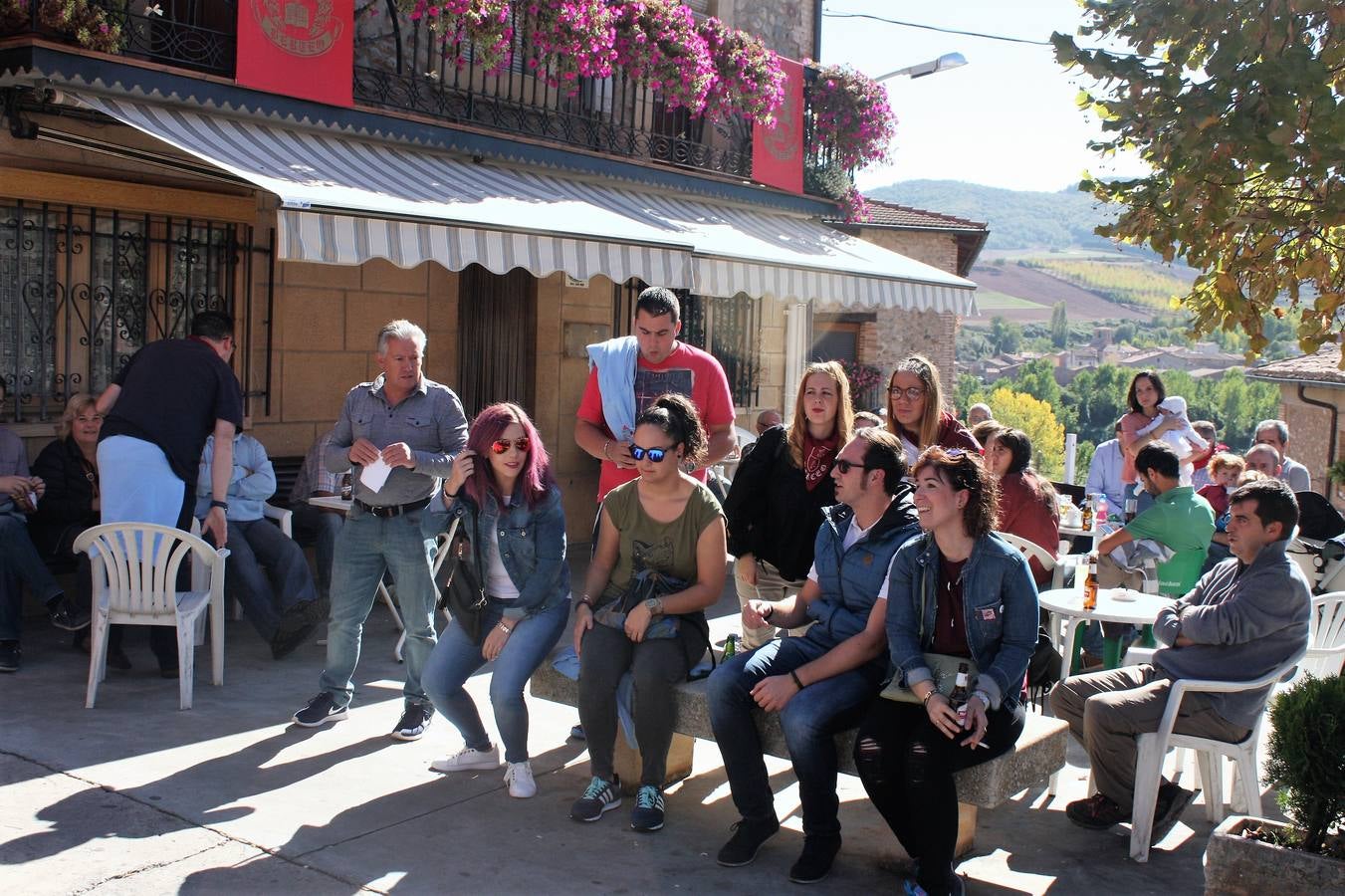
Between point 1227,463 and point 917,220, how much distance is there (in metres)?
16.2

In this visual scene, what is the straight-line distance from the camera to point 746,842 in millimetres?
4270

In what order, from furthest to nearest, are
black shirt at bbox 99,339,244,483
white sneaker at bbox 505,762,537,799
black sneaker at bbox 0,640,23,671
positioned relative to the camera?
black sneaker at bbox 0,640,23,671
black shirt at bbox 99,339,244,483
white sneaker at bbox 505,762,537,799

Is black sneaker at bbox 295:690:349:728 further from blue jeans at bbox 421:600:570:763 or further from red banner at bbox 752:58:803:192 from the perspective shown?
red banner at bbox 752:58:803:192

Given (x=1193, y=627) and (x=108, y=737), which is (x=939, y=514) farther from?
(x=108, y=737)

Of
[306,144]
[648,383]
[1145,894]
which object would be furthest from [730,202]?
[1145,894]

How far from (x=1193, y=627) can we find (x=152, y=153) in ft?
21.3

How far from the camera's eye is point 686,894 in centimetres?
399

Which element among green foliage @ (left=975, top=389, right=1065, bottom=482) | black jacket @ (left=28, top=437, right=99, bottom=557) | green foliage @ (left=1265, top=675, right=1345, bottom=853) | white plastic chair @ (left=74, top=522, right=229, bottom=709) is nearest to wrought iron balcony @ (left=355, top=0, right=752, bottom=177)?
black jacket @ (left=28, top=437, right=99, bottom=557)

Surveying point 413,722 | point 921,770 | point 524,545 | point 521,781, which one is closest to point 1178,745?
point 921,770

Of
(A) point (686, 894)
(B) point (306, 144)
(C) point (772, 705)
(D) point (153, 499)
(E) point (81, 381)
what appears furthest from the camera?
(B) point (306, 144)

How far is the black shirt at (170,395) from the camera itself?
602cm

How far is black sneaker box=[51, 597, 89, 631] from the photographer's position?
21.1 feet

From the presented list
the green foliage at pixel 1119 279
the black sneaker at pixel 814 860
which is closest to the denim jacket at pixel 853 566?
the black sneaker at pixel 814 860

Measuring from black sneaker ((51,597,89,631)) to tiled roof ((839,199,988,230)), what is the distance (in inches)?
675
